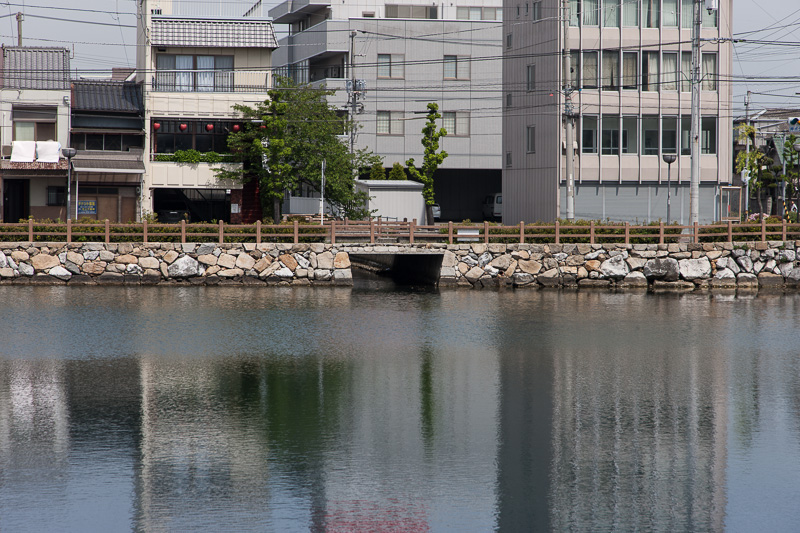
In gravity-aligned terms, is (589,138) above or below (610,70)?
below

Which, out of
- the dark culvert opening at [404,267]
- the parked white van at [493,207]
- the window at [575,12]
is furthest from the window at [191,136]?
the parked white van at [493,207]

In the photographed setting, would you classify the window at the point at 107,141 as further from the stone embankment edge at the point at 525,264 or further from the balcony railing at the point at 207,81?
the stone embankment edge at the point at 525,264

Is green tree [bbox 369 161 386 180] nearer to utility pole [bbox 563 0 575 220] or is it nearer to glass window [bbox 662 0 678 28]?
utility pole [bbox 563 0 575 220]

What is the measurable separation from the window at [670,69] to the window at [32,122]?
31.6 m

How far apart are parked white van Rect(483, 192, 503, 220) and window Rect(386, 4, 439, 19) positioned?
15145mm

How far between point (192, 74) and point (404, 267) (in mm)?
16318

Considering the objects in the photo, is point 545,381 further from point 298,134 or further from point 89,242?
point 298,134

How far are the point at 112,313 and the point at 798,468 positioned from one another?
19.7 m

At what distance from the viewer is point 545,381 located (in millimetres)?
16609

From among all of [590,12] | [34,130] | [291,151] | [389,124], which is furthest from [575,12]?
[34,130]

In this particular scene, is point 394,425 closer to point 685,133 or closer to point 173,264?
point 173,264

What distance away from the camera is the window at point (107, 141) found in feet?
152

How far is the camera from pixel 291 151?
46031 millimetres

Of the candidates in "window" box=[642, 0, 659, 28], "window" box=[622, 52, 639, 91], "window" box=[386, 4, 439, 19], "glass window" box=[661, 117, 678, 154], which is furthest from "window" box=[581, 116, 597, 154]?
"window" box=[386, 4, 439, 19]
